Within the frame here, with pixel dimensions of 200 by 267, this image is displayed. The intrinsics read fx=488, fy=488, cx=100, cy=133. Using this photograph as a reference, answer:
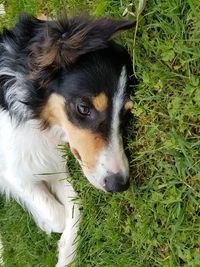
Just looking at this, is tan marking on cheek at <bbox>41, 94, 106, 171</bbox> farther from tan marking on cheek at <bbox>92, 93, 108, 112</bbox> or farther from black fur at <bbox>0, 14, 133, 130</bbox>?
tan marking on cheek at <bbox>92, 93, 108, 112</bbox>

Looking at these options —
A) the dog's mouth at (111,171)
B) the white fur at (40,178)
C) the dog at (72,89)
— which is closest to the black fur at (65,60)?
the dog at (72,89)

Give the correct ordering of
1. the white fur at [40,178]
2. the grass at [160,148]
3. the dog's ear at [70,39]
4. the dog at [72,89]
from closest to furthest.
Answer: the dog's ear at [70,39] < the dog at [72,89] < the grass at [160,148] < the white fur at [40,178]

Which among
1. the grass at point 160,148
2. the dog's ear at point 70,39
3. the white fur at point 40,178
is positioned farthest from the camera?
the white fur at point 40,178

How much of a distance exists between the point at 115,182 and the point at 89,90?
588 millimetres

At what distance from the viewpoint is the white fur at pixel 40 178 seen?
3494mm

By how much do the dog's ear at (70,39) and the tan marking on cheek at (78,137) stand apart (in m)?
0.26

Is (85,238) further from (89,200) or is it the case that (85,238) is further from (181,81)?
(181,81)

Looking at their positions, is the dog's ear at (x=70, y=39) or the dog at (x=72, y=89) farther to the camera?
the dog at (x=72, y=89)

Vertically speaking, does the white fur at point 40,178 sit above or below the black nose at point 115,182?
below

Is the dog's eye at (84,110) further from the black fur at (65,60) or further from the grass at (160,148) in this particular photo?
the grass at (160,148)

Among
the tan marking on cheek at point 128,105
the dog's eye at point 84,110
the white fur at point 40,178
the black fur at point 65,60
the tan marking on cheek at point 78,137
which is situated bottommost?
the white fur at point 40,178

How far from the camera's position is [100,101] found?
2904 millimetres

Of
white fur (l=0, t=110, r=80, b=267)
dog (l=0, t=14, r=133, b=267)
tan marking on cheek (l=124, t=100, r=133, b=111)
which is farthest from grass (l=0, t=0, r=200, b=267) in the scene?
white fur (l=0, t=110, r=80, b=267)

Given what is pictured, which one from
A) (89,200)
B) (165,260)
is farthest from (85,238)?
(165,260)
